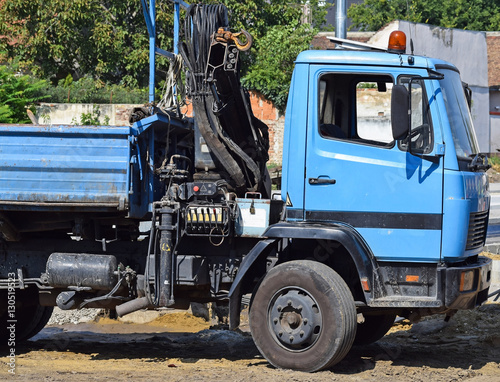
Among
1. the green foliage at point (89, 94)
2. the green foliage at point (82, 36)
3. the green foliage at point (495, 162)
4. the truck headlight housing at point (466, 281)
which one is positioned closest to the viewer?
the truck headlight housing at point (466, 281)

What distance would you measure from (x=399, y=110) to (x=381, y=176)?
0.64m

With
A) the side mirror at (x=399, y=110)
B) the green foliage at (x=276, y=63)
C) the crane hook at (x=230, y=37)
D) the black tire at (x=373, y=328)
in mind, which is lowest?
the black tire at (x=373, y=328)

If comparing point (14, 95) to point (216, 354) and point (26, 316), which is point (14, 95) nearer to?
point (26, 316)

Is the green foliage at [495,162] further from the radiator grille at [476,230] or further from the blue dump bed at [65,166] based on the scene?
the blue dump bed at [65,166]

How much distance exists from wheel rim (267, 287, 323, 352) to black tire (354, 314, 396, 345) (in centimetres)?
166

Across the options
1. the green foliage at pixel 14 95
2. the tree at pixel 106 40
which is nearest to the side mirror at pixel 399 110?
the green foliage at pixel 14 95

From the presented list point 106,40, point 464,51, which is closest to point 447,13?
point 464,51

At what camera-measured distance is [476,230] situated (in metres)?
6.55

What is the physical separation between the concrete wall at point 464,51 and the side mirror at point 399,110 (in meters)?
24.6

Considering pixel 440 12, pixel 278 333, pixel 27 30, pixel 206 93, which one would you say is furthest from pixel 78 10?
pixel 440 12

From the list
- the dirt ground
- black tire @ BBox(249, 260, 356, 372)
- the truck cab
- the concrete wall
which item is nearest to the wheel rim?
black tire @ BBox(249, 260, 356, 372)

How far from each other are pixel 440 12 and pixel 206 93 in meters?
39.9

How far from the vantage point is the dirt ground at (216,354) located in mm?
6559

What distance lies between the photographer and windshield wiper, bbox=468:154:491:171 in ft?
21.2
